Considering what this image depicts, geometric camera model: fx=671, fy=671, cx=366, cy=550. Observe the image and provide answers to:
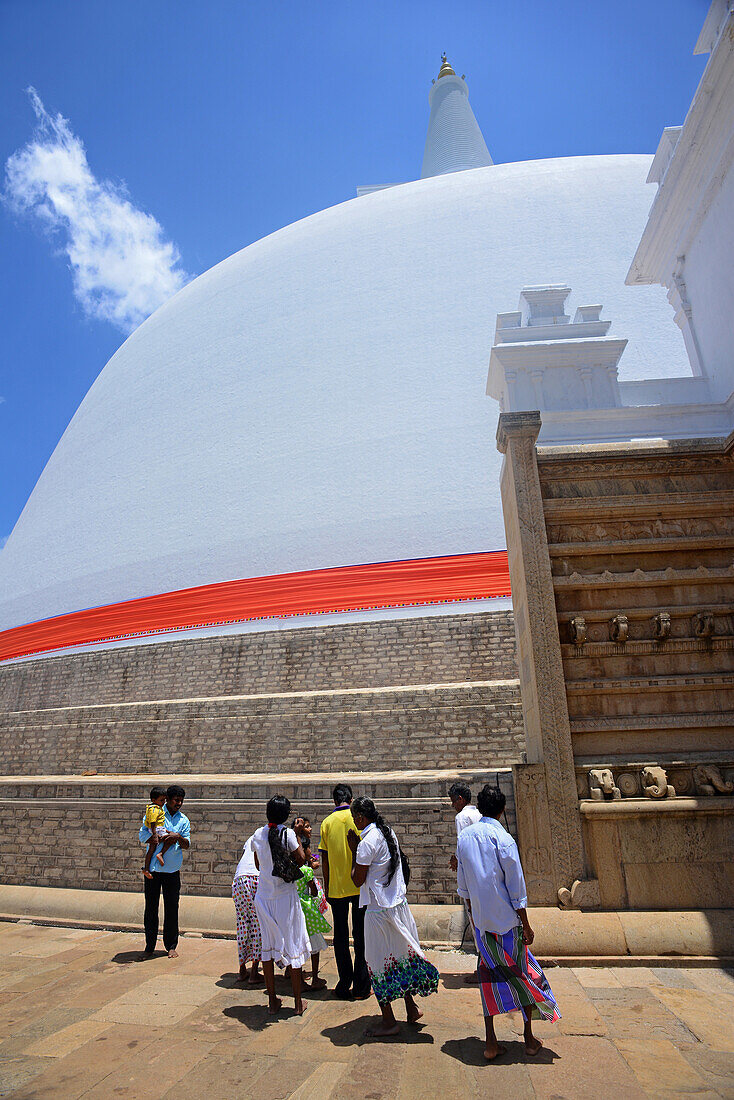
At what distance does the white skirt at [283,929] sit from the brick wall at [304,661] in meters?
5.56

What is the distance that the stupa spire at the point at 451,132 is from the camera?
25.9m

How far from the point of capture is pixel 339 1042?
2932 mm

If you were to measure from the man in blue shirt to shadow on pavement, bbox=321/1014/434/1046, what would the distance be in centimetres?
177

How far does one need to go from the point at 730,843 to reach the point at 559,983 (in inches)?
55.0

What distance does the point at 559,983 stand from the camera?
3.61m

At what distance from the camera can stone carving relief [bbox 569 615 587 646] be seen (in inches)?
184

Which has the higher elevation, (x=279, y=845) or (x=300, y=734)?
(x=300, y=734)

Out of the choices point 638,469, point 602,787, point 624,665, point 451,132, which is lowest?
point 602,787

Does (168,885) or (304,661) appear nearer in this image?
(168,885)

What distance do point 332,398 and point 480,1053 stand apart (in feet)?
37.9

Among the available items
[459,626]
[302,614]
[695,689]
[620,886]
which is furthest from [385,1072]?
[302,614]

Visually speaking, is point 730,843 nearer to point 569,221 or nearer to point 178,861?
point 178,861

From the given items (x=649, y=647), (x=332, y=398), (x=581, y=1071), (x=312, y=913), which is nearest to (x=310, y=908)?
(x=312, y=913)

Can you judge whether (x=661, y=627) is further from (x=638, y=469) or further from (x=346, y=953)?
(x=346, y=953)
